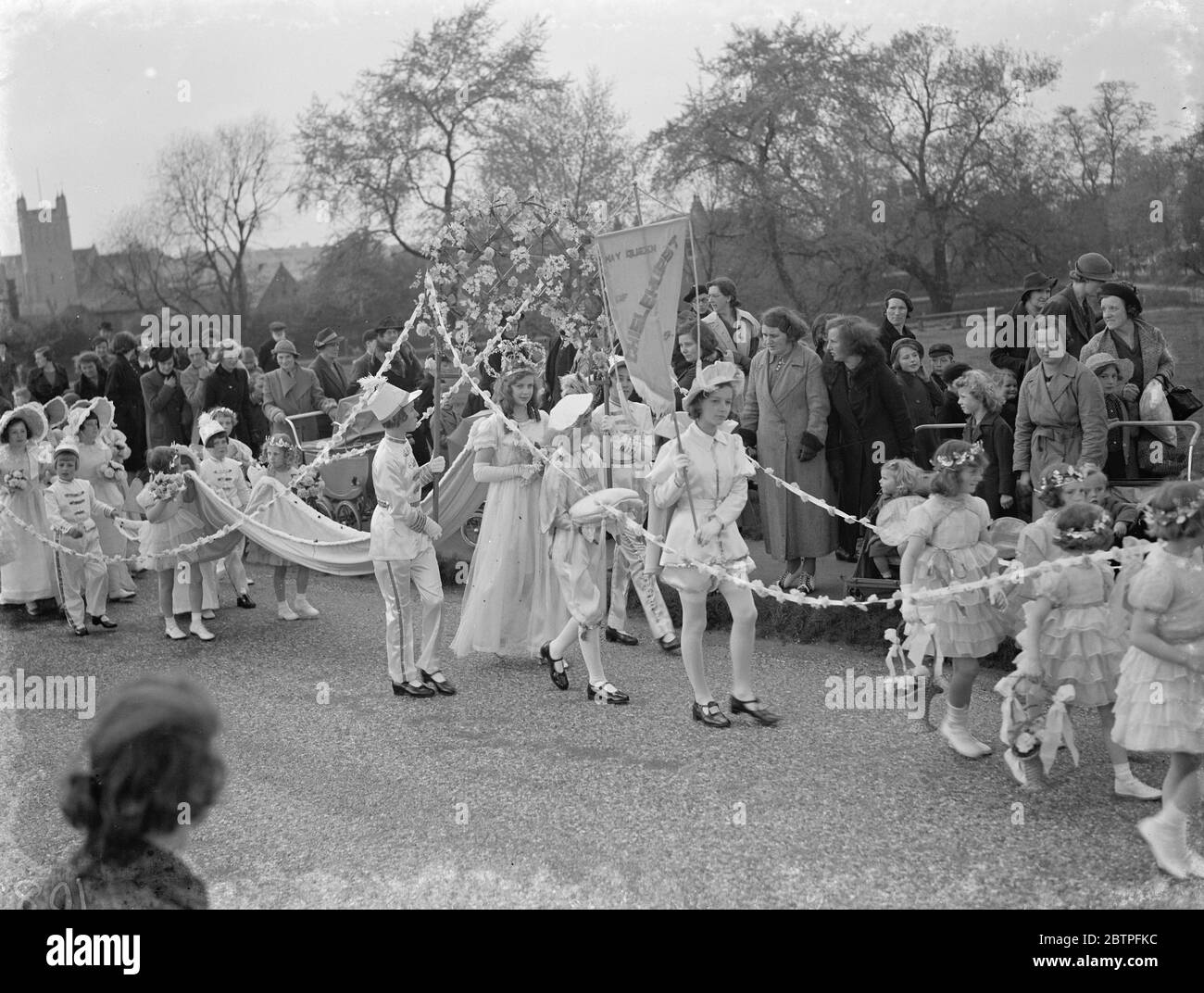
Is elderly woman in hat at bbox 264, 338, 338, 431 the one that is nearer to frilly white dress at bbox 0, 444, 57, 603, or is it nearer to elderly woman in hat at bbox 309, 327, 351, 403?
elderly woman in hat at bbox 309, 327, 351, 403

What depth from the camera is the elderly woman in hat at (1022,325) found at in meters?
9.55

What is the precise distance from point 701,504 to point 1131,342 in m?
3.48

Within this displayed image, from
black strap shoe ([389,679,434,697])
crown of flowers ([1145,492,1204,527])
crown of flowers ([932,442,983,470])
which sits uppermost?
crown of flowers ([932,442,983,470])

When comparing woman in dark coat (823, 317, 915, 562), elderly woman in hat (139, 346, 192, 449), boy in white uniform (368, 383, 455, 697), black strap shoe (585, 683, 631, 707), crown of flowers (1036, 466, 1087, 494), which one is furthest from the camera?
elderly woman in hat (139, 346, 192, 449)

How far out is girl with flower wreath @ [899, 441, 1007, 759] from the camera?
20.4 feet

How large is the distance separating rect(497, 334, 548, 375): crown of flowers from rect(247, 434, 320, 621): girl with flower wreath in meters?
1.88

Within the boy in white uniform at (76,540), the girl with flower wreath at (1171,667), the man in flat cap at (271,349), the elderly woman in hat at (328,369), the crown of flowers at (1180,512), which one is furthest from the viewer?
the man in flat cap at (271,349)

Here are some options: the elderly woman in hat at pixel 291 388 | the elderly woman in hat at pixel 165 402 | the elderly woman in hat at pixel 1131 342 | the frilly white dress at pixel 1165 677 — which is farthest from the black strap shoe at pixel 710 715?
the elderly woman in hat at pixel 165 402

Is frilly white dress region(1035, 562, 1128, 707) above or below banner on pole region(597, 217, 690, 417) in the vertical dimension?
below

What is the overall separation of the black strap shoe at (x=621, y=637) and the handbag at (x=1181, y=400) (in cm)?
369

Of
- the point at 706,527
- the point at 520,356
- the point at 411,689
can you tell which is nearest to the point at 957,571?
the point at 706,527

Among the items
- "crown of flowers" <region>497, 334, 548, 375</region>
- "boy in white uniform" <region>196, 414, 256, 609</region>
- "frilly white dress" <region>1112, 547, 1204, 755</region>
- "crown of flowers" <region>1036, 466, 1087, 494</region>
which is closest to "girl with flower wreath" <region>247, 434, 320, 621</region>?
"boy in white uniform" <region>196, 414, 256, 609</region>

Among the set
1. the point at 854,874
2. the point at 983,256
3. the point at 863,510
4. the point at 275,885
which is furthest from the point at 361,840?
the point at 983,256

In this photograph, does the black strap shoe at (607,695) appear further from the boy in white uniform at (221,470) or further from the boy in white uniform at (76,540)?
the boy in white uniform at (76,540)
